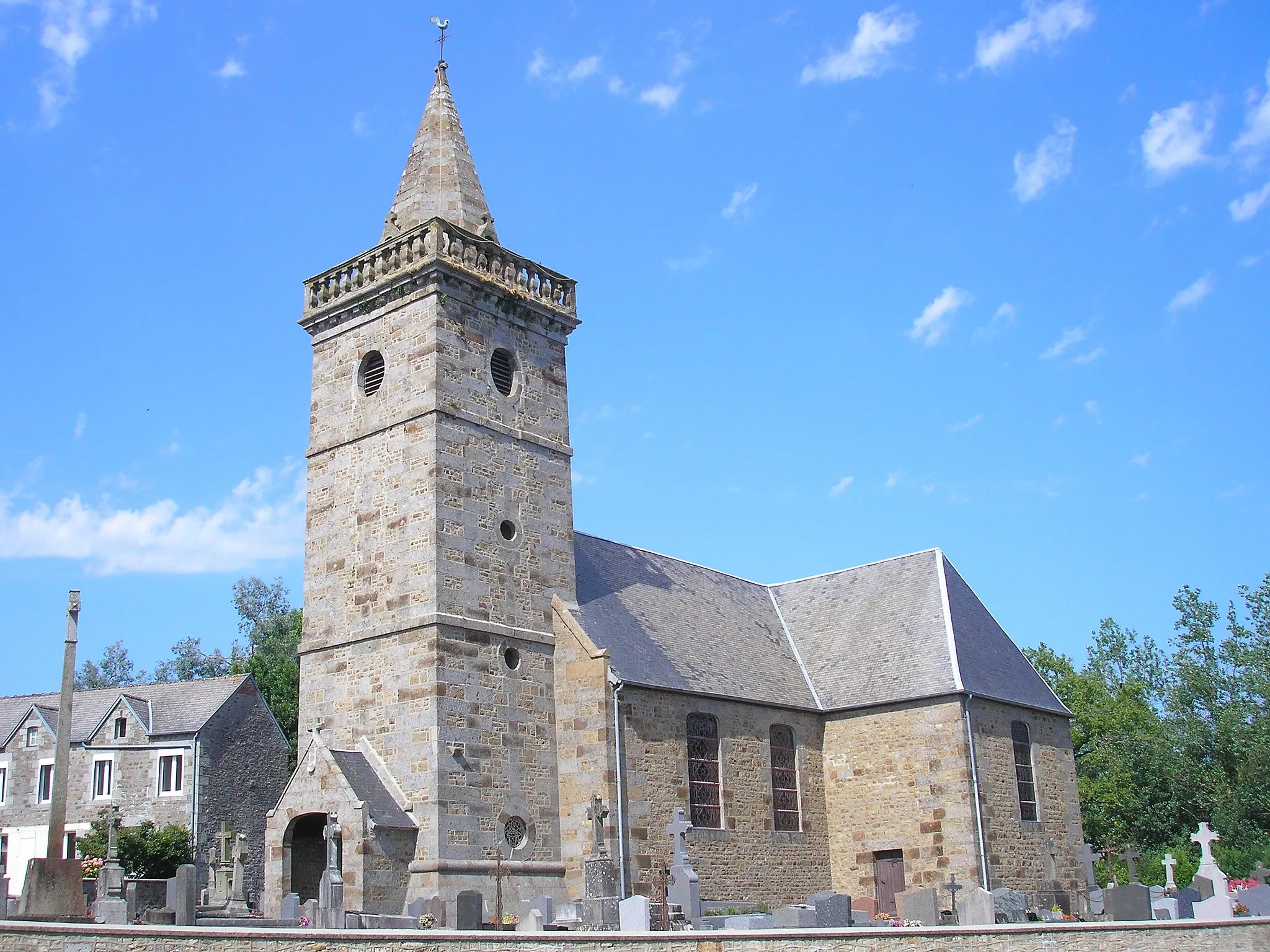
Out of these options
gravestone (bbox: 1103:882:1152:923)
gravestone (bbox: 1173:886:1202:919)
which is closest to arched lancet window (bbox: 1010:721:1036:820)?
gravestone (bbox: 1173:886:1202:919)

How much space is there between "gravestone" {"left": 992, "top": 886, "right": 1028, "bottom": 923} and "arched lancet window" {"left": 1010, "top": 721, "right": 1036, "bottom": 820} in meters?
7.05

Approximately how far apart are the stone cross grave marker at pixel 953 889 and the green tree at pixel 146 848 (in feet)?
71.4

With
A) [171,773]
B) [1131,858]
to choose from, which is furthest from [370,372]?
[171,773]

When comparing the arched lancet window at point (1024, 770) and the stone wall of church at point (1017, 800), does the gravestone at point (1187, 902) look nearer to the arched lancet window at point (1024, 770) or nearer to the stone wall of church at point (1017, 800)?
the stone wall of church at point (1017, 800)

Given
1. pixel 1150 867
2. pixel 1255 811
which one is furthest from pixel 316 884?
pixel 1255 811

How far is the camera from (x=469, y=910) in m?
19.8

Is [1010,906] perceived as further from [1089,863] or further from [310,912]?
[310,912]

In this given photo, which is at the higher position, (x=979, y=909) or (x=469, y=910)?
(x=469, y=910)

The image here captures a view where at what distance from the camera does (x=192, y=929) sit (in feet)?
45.9

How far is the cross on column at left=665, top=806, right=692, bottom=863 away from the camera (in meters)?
23.2

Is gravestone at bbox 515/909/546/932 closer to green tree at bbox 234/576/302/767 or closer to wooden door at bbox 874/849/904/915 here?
wooden door at bbox 874/849/904/915

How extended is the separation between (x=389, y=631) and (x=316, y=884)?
4984 mm

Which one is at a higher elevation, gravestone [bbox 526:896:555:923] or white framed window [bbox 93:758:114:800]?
white framed window [bbox 93:758:114:800]

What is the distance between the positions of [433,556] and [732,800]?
28.1 feet
